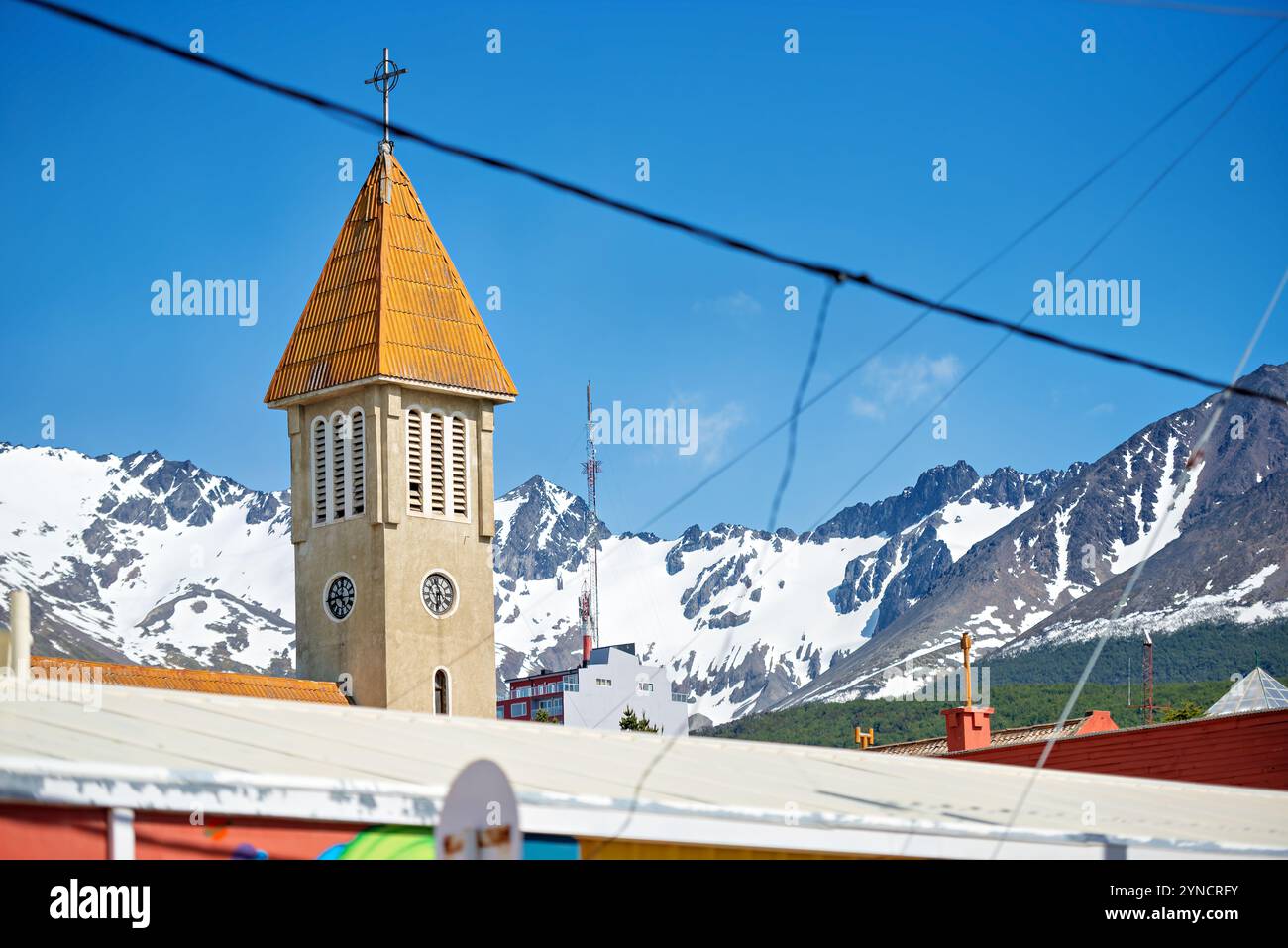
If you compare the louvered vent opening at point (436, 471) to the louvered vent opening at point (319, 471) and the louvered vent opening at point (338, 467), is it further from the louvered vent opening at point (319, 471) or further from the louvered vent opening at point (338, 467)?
the louvered vent opening at point (319, 471)

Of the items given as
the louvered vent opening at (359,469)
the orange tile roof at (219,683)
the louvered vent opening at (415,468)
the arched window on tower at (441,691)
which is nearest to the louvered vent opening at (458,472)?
the louvered vent opening at (415,468)

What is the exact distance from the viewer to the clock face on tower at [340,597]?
4825cm

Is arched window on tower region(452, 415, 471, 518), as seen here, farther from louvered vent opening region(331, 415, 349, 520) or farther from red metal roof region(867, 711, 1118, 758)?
red metal roof region(867, 711, 1118, 758)

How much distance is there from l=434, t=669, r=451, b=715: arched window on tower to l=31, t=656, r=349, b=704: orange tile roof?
2.20 meters

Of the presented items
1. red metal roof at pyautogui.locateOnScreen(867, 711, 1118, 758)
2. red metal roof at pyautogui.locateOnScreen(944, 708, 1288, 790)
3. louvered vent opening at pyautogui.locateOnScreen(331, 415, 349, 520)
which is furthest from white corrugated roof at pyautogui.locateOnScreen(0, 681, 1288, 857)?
louvered vent opening at pyautogui.locateOnScreen(331, 415, 349, 520)

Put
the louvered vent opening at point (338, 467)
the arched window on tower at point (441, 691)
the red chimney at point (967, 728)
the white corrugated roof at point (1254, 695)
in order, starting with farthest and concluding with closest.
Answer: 1. the louvered vent opening at point (338, 467)
2. the arched window on tower at point (441, 691)
3. the white corrugated roof at point (1254, 695)
4. the red chimney at point (967, 728)

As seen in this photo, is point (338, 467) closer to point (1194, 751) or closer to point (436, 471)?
point (436, 471)

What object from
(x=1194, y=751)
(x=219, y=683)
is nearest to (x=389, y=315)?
(x=219, y=683)

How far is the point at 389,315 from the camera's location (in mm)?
49125

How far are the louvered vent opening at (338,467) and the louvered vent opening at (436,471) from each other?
2071mm

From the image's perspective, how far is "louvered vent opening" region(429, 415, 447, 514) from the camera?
49.1 meters

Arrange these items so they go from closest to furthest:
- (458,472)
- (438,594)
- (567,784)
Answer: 1. (567,784)
2. (438,594)
3. (458,472)

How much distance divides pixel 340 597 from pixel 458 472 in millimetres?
4161
